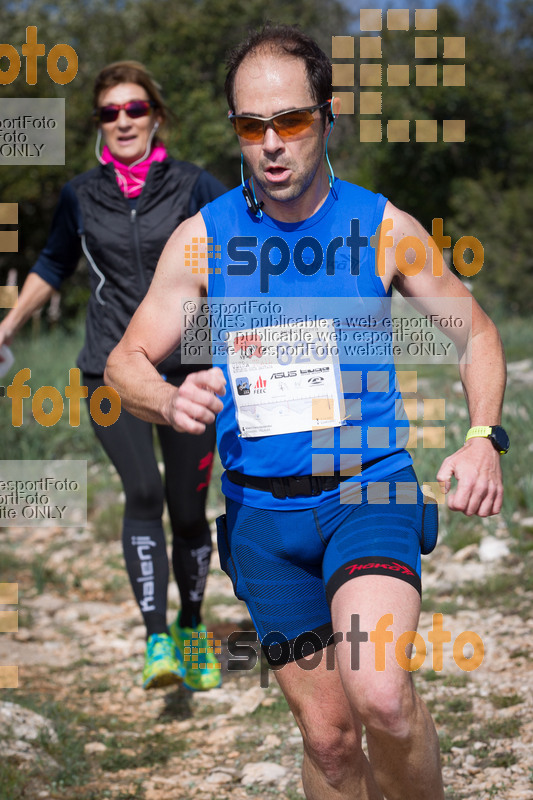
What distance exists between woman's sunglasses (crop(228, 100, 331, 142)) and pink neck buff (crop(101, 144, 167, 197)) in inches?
55.0

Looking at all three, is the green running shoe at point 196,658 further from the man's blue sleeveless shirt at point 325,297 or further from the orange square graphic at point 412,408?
the orange square graphic at point 412,408

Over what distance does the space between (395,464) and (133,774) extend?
1.61 metres

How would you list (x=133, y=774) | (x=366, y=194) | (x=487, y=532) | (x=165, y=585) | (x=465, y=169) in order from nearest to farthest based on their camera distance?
(x=366, y=194) < (x=133, y=774) < (x=165, y=585) < (x=487, y=532) < (x=465, y=169)

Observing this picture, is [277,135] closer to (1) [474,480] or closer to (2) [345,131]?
(1) [474,480]

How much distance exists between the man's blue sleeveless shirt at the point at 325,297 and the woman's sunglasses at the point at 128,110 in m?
1.59

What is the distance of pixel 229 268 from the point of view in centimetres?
236

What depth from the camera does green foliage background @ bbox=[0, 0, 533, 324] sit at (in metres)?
14.9

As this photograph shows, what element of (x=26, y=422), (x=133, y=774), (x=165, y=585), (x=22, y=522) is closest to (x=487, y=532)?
(x=165, y=585)

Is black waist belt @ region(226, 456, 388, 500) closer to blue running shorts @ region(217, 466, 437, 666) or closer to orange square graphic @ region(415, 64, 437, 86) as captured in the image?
blue running shorts @ region(217, 466, 437, 666)

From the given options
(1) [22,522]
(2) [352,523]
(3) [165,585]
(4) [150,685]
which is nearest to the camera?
(2) [352,523]

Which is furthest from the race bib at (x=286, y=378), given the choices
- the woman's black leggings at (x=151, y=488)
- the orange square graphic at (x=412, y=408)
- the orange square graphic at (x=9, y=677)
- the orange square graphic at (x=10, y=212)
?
the orange square graphic at (x=10, y=212)

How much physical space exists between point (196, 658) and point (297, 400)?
187 centimetres

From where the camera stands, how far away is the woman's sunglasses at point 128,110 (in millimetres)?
3779

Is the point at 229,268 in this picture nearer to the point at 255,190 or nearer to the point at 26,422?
the point at 255,190
